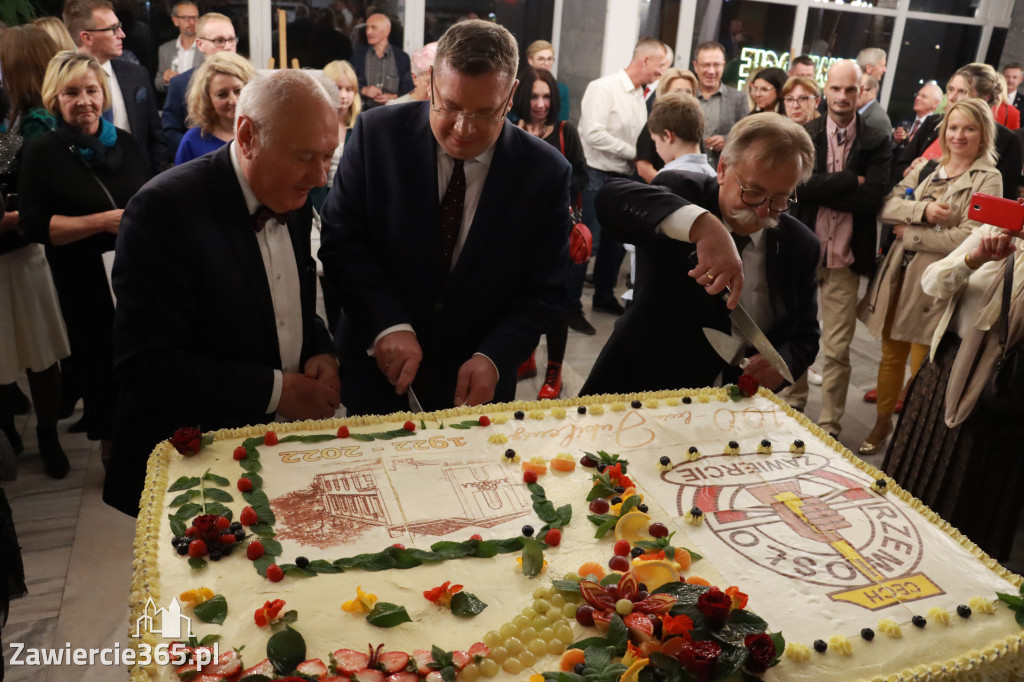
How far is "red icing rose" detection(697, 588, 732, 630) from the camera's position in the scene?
1467 millimetres

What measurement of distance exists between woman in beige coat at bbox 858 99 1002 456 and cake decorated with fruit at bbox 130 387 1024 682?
240 cm

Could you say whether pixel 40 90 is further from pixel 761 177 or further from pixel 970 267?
pixel 970 267

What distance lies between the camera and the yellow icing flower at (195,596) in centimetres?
150

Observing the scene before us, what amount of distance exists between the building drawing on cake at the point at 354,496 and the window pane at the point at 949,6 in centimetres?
1000

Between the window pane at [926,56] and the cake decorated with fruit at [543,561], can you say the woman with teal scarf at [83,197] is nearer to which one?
the cake decorated with fruit at [543,561]

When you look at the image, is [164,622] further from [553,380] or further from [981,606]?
[553,380]

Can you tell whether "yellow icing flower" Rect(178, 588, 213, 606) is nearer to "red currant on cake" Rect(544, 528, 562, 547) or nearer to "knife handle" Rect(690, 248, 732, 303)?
"red currant on cake" Rect(544, 528, 562, 547)

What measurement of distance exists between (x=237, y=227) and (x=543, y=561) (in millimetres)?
1139

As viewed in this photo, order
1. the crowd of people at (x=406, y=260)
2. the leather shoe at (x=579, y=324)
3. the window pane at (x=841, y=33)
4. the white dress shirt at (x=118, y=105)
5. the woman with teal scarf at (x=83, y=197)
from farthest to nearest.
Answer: the window pane at (x=841, y=33) < the leather shoe at (x=579, y=324) < the white dress shirt at (x=118, y=105) < the woman with teal scarf at (x=83, y=197) < the crowd of people at (x=406, y=260)

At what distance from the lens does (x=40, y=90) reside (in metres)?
3.80

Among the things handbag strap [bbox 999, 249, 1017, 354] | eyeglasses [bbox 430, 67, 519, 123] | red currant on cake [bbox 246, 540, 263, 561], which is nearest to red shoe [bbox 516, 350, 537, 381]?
handbag strap [bbox 999, 249, 1017, 354]

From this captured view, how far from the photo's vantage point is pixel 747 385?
96.6 inches

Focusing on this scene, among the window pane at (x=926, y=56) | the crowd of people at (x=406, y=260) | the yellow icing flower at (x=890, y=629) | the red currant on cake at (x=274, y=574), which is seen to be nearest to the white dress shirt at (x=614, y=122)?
the crowd of people at (x=406, y=260)

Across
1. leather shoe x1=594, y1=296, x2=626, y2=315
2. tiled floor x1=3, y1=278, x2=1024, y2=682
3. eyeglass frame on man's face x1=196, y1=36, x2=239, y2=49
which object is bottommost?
tiled floor x1=3, y1=278, x2=1024, y2=682
